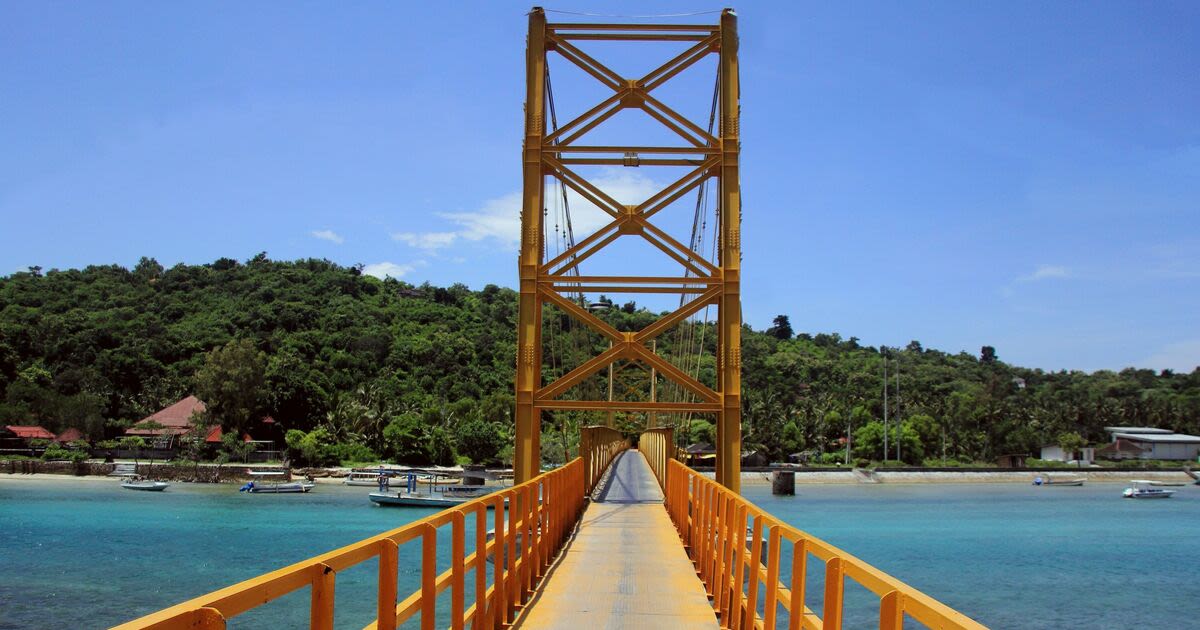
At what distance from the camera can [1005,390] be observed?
419 feet

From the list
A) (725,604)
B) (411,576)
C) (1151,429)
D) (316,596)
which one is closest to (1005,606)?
(411,576)

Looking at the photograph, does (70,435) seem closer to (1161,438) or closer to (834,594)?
(834,594)

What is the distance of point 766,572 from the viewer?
20.7ft

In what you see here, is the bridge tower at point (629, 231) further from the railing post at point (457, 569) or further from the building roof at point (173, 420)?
the building roof at point (173, 420)

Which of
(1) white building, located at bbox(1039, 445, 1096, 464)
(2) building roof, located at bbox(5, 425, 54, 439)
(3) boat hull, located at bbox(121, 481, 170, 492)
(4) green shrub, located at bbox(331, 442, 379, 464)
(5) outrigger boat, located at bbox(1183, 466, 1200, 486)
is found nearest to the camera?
(3) boat hull, located at bbox(121, 481, 170, 492)

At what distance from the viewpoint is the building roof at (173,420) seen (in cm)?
7662

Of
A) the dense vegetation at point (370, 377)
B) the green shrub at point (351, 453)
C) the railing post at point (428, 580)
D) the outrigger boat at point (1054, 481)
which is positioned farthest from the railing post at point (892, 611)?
the outrigger boat at point (1054, 481)

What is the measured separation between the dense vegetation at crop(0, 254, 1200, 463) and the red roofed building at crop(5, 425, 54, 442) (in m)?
0.73

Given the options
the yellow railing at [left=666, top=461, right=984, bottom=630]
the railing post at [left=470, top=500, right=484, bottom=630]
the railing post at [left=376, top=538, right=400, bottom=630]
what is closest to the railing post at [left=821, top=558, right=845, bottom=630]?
the yellow railing at [left=666, top=461, right=984, bottom=630]

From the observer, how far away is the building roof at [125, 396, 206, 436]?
76.6m

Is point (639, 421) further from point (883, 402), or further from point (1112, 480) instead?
point (1112, 480)

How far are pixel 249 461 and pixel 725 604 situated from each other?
246 feet

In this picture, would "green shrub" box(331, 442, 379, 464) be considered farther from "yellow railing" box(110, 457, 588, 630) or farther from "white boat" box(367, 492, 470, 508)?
"yellow railing" box(110, 457, 588, 630)

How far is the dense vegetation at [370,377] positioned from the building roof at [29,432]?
0.67 metres
